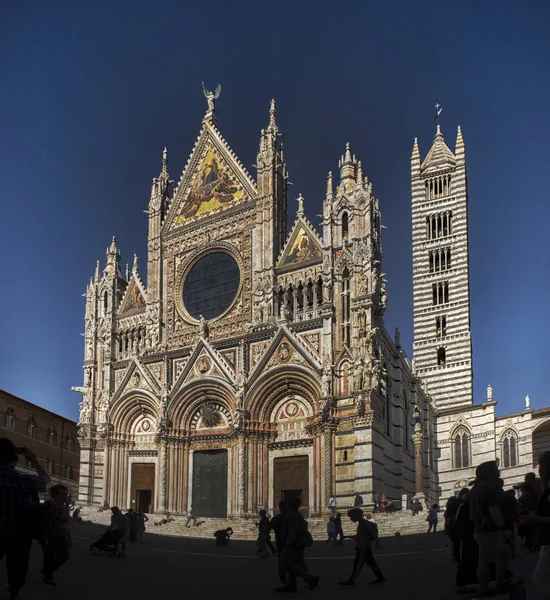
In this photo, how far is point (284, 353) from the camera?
32.2 m

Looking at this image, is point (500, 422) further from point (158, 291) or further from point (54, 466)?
point (54, 466)

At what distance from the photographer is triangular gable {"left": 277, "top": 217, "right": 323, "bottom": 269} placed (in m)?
33.4

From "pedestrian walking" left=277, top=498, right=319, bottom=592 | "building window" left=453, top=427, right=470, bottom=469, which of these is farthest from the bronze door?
"pedestrian walking" left=277, top=498, right=319, bottom=592

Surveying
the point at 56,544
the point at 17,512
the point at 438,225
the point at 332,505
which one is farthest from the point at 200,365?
the point at 438,225

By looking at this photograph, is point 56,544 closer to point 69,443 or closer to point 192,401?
point 192,401

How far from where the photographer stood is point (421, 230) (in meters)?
57.4

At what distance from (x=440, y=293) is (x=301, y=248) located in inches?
941

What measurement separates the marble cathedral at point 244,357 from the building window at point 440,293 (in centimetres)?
1374

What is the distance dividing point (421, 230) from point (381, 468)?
30.4 metres

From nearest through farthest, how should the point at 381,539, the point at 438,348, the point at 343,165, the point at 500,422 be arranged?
the point at 381,539 → the point at 343,165 → the point at 500,422 → the point at 438,348

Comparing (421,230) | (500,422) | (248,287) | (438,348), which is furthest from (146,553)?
(421,230)

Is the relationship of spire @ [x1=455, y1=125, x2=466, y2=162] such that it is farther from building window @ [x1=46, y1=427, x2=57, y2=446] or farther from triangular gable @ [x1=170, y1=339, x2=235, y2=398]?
building window @ [x1=46, y1=427, x2=57, y2=446]

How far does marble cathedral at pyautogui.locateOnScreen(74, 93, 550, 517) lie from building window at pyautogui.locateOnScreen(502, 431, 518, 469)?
6912 mm

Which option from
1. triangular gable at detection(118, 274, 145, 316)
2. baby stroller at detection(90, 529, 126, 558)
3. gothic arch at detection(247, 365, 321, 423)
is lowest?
baby stroller at detection(90, 529, 126, 558)
